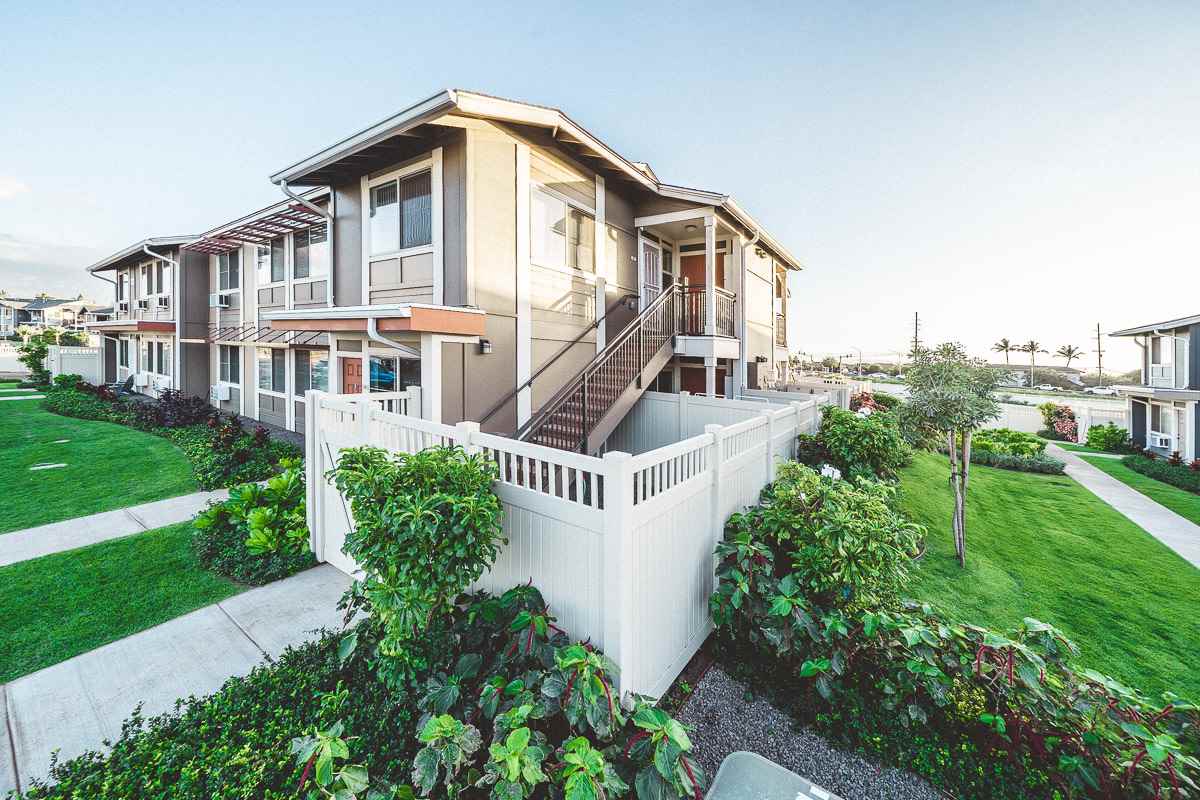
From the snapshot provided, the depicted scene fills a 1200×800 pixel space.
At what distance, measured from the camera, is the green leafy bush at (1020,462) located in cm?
1311

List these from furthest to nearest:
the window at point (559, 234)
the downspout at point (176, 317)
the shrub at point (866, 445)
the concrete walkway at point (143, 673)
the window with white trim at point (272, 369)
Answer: the downspout at point (176, 317) → the window with white trim at point (272, 369) → the window at point (559, 234) → the shrub at point (866, 445) → the concrete walkway at point (143, 673)

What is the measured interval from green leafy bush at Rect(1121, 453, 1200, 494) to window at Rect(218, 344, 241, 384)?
92.2 ft

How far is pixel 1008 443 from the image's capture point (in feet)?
50.4

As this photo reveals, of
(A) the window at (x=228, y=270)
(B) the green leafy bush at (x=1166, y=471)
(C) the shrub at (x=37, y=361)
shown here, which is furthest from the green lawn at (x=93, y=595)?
(C) the shrub at (x=37, y=361)

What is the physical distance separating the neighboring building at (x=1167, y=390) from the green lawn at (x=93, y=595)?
83.9 feet

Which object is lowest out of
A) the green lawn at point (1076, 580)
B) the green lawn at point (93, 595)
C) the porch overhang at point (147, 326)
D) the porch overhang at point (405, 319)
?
the green lawn at point (1076, 580)

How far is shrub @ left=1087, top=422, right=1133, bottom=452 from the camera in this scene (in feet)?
59.0

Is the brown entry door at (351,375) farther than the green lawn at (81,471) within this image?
Yes

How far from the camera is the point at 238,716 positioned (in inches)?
123

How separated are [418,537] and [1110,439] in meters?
26.6

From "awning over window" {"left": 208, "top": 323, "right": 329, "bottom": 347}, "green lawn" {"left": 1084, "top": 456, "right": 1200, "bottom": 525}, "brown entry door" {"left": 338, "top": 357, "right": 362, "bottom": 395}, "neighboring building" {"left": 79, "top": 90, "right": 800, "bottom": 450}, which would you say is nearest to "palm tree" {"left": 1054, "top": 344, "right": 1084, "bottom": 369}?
"green lawn" {"left": 1084, "top": 456, "right": 1200, "bottom": 525}

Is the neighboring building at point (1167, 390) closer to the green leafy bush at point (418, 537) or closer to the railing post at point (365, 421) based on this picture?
the green leafy bush at point (418, 537)

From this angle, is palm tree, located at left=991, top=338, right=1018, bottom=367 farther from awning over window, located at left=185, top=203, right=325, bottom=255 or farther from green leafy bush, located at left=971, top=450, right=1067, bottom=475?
awning over window, located at left=185, top=203, right=325, bottom=255

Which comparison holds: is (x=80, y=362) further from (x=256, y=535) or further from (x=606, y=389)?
(x=606, y=389)
